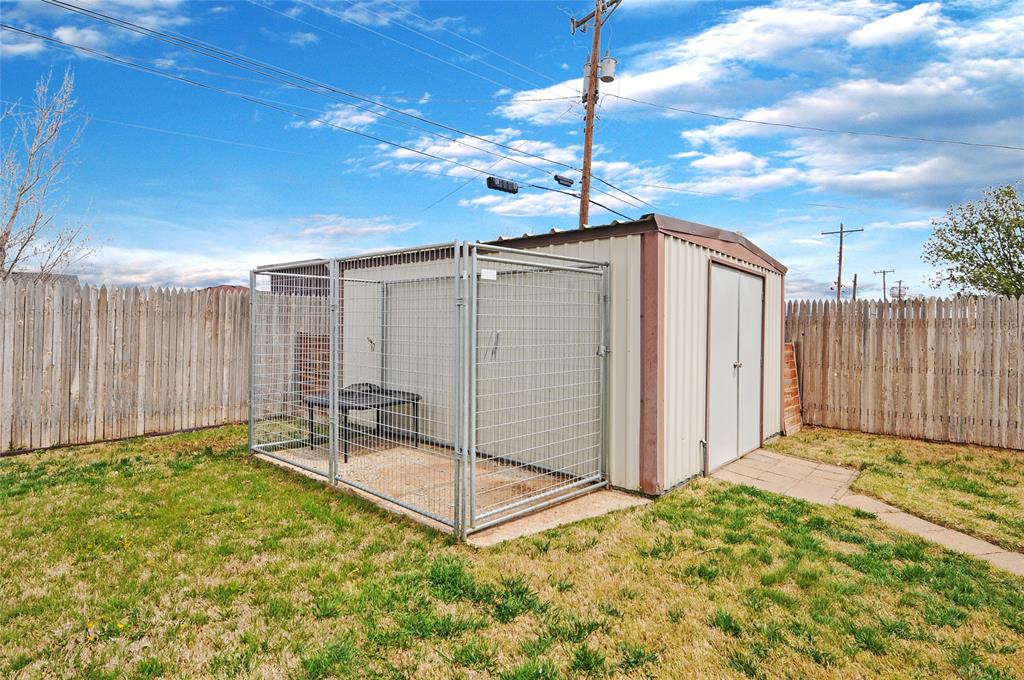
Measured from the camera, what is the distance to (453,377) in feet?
12.3

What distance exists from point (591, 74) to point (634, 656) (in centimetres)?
1012

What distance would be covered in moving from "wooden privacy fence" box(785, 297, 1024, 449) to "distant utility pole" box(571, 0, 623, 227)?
432cm

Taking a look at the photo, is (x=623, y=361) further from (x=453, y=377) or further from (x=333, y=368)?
(x=333, y=368)

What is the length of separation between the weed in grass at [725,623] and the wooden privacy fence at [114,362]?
7151mm

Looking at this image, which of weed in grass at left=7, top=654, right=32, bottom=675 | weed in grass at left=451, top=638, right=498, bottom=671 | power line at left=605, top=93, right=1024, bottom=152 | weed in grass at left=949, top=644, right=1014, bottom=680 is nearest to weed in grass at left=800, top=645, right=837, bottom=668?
weed in grass at left=949, top=644, right=1014, bottom=680

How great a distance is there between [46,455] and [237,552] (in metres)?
4.25

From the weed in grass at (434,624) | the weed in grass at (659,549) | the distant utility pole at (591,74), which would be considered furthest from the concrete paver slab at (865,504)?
the distant utility pole at (591,74)

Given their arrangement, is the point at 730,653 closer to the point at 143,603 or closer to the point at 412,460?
the point at 143,603

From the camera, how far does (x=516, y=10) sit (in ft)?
23.8

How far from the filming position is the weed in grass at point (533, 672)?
2.03m

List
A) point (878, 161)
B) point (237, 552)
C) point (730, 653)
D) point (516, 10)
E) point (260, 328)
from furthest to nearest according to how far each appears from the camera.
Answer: point (878, 161) < point (516, 10) < point (260, 328) < point (237, 552) < point (730, 653)

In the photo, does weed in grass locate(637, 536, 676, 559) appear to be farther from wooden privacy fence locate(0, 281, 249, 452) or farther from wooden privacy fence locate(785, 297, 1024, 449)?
wooden privacy fence locate(0, 281, 249, 452)

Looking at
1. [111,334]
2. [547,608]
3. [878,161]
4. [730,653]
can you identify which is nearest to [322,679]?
[547,608]

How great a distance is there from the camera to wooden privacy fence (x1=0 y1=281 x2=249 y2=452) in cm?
576
